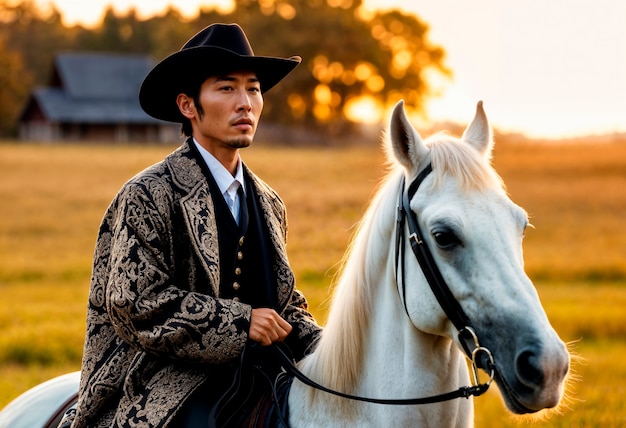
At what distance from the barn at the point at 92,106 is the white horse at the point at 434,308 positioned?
192 feet

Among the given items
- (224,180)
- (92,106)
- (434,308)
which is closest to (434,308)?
(434,308)

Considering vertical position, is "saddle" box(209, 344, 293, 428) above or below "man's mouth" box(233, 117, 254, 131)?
below

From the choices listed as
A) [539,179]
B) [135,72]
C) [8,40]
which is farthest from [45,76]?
[539,179]

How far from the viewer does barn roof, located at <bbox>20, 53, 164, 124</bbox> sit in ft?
216

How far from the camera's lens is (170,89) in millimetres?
3475

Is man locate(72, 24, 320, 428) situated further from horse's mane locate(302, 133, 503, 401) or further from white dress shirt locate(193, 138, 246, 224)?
horse's mane locate(302, 133, 503, 401)

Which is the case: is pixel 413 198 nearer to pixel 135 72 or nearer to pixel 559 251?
pixel 559 251

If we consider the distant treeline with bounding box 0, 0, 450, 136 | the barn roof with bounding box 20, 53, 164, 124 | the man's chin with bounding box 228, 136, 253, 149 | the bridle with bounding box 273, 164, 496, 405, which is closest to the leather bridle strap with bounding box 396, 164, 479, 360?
the bridle with bounding box 273, 164, 496, 405

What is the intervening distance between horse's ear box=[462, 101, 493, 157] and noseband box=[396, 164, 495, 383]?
12.7 inches

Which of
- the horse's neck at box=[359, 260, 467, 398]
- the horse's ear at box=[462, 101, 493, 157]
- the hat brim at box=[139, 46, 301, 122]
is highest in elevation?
the hat brim at box=[139, 46, 301, 122]

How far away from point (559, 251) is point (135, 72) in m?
59.1

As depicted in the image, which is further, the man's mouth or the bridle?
the man's mouth

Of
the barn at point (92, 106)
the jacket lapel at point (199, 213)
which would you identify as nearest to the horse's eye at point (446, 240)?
the jacket lapel at point (199, 213)

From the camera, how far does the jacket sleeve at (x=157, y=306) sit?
2.92 m
